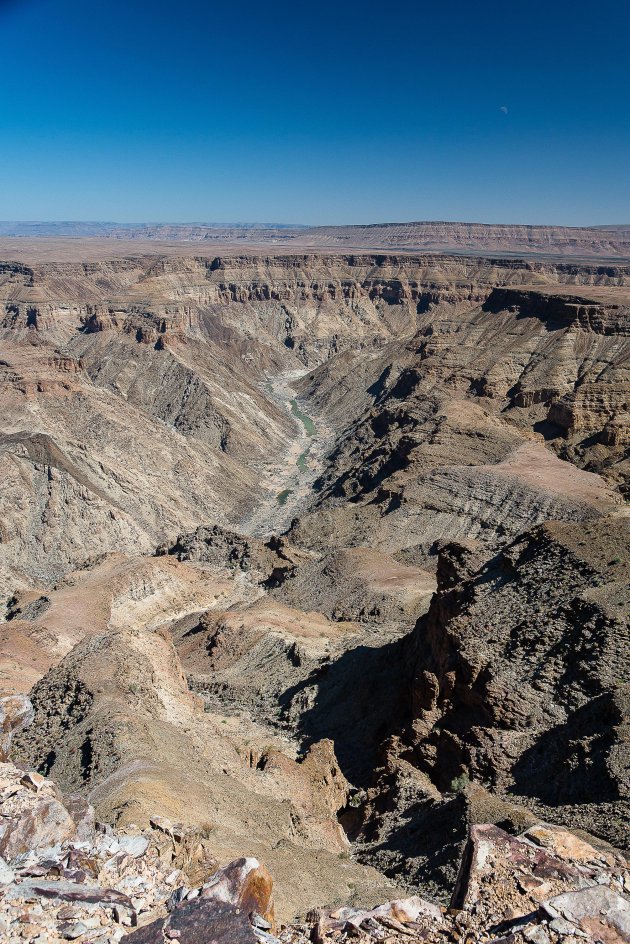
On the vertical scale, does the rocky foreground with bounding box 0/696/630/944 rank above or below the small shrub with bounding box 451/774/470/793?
above

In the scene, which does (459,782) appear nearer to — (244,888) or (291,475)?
(244,888)

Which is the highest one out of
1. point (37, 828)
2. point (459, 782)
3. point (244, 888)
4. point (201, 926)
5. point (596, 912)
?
point (596, 912)

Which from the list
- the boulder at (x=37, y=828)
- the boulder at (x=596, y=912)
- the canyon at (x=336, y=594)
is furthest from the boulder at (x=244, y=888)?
the boulder at (x=596, y=912)

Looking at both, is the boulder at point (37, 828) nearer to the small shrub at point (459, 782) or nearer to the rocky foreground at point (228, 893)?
the rocky foreground at point (228, 893)

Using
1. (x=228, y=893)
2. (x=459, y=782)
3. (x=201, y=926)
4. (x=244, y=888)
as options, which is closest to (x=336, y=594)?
(x=459, y=782)

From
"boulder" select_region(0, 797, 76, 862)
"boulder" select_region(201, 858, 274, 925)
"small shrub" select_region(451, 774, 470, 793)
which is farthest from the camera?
"small shrub" select_region(451, 774, 470, 793)

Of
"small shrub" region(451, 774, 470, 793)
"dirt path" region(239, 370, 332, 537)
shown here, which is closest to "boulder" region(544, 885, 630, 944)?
"small shrub" region(451, 774, 470, 793)

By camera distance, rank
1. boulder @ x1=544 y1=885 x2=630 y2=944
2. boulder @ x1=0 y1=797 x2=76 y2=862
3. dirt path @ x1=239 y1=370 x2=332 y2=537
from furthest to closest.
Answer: dirt path @ x1=239 y1=370 x2=332 y2=537 → boulder @ x1=0 y1=797 x2=76 y2=862 → boulder @ x1=544 y1=885 x2=630 y2=944

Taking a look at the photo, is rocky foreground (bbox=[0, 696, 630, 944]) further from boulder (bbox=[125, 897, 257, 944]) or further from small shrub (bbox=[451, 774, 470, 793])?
small shrub (bbox=[451, 774, 470, 793])
